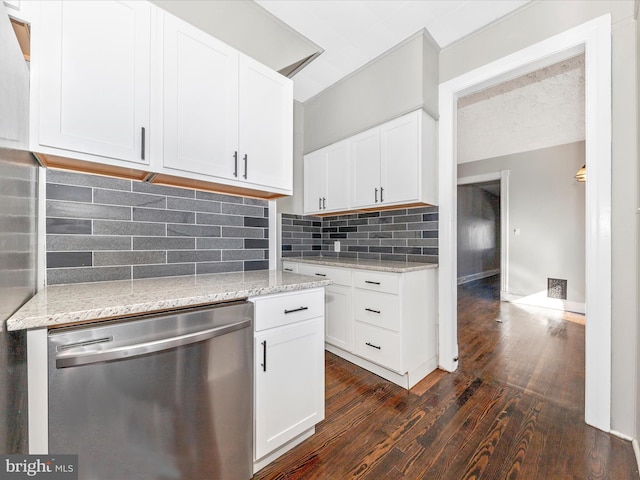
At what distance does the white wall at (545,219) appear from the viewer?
3.97 metres

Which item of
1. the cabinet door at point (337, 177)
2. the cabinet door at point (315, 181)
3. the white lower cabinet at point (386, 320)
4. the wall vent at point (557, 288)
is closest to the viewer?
the white lower cabinet at point (386, 320)

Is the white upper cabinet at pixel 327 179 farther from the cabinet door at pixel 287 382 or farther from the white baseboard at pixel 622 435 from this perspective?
the white baseboard at pixel 622 435

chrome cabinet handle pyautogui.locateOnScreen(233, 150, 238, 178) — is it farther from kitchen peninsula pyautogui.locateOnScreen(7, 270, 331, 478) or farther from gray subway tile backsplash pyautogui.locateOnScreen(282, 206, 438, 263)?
gray subway tile backsplash pyautogui.locateOnScreen(282, 206, 438, 263)

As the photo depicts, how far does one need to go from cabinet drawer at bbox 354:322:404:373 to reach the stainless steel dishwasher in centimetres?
119

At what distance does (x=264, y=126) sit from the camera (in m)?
1.69

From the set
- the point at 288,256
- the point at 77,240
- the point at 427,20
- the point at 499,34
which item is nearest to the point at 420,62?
the point at 427,20

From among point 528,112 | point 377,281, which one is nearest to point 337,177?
point 377,281

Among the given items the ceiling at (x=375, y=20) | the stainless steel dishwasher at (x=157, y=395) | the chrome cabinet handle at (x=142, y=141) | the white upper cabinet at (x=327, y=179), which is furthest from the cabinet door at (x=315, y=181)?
the stainless steel dishwasher at (x=157, y=395)

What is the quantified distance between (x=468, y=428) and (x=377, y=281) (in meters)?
1.04

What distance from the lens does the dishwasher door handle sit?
2.63ft

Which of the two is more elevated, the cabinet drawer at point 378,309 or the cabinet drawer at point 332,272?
the cabinet drawer at point 332,272

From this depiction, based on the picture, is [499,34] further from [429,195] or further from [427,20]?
[429,195]

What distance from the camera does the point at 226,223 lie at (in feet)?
6.21

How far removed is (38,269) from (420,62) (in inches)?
110
